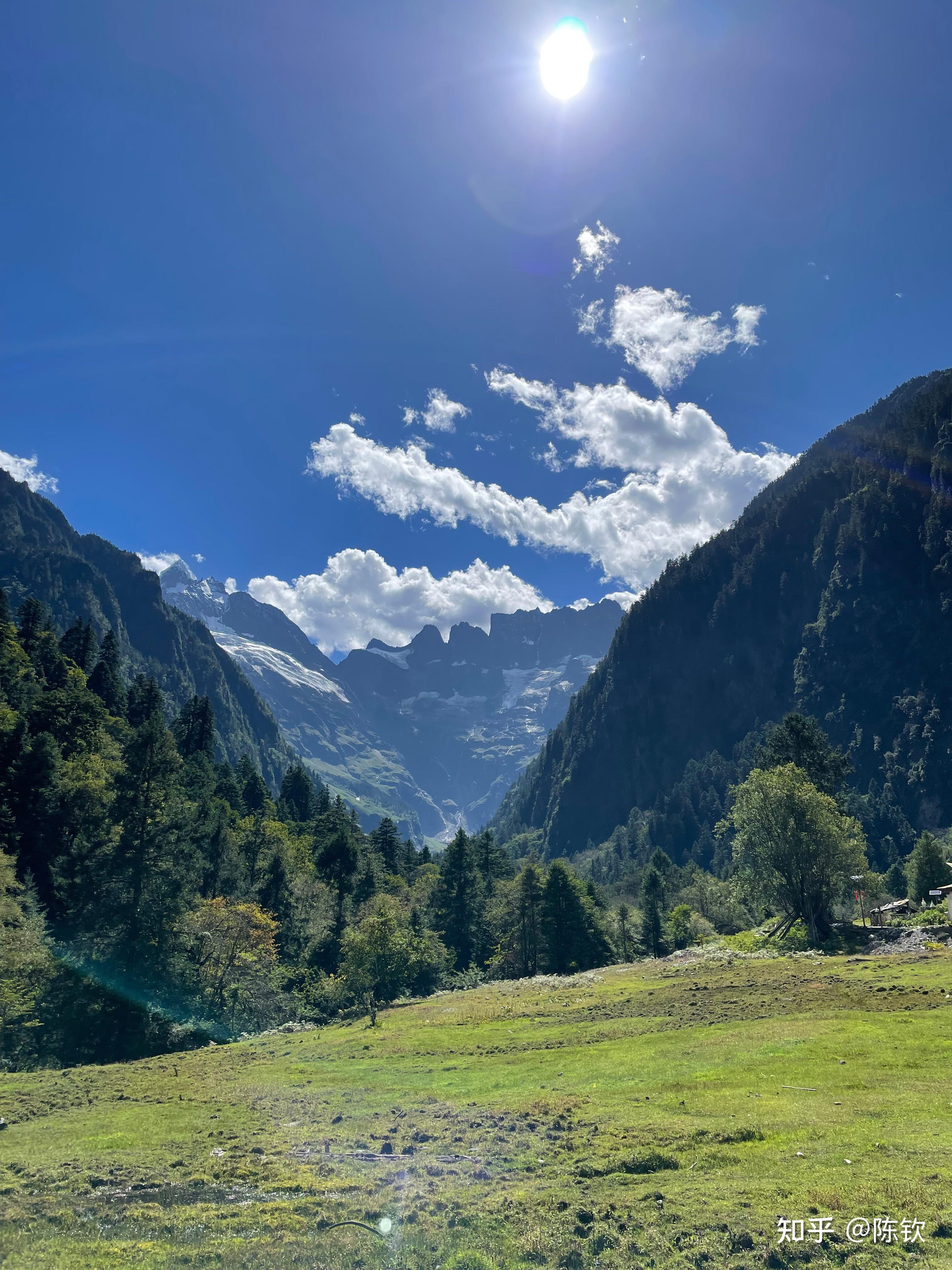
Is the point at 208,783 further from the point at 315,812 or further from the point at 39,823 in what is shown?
the point at 315,812

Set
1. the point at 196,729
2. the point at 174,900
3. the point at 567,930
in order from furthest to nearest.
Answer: the point at 196,729 < the point at 567,930 < the point at 174,900

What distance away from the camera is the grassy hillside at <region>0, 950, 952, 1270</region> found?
12.3 meters

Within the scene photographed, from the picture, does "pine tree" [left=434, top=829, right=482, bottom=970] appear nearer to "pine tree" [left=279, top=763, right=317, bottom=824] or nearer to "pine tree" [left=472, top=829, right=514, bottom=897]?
"pine tree" [left=472, top=829, right=514, bottom=897]

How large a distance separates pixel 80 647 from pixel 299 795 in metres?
58.2

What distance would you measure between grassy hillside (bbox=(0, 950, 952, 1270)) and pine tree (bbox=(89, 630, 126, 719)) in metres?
85.5

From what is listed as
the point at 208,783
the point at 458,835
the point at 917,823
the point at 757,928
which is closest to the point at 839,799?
the point at 757,928

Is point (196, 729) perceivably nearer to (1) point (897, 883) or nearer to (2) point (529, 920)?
(2) point (529, 920)

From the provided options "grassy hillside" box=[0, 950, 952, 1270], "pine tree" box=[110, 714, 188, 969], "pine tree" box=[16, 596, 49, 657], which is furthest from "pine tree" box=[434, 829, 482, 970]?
"pine tree" box=[16, 596, 49, 657]

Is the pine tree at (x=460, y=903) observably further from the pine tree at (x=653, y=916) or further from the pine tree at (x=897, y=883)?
the pine tree at (x=897, y=883)

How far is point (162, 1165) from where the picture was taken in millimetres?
18031

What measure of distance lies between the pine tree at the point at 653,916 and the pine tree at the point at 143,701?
86.8m

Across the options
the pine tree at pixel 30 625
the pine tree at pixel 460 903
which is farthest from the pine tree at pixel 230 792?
the pine tree at pixel 460 903

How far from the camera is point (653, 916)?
101 meters

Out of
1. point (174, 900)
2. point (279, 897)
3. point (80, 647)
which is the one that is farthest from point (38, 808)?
point (80, 647)
